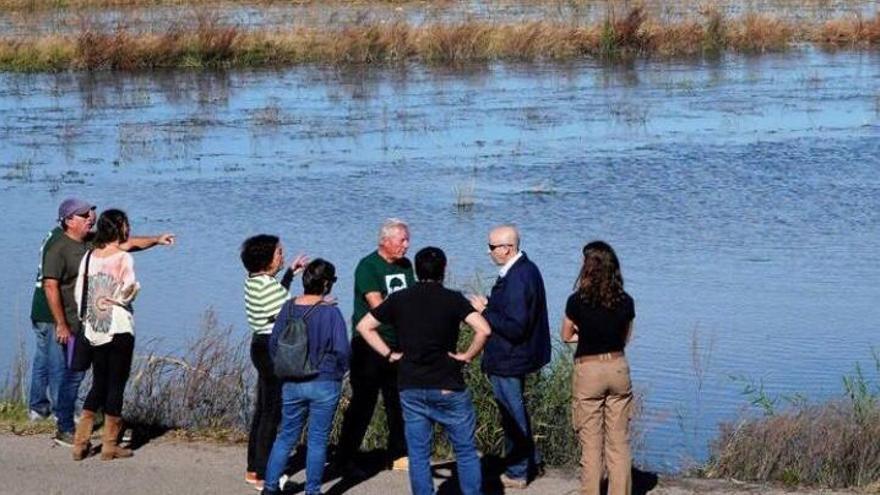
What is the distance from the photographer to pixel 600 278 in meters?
9.07

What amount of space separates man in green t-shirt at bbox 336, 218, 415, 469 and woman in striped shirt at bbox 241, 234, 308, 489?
413mm

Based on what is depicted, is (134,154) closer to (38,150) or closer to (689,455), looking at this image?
(38,150)

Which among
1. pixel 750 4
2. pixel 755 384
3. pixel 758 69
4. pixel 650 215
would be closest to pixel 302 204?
pixel 650 215

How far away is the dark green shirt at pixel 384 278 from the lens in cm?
1011

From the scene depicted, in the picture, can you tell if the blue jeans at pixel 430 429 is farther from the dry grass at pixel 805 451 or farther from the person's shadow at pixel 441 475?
the dry grass at pixel 805 451

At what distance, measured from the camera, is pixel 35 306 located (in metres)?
11.6

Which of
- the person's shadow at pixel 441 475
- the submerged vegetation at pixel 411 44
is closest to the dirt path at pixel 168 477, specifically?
the person's shadow at pixel 441 475

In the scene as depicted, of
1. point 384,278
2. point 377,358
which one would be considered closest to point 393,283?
point 384,278

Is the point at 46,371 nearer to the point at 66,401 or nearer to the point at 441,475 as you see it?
the point at 66,401

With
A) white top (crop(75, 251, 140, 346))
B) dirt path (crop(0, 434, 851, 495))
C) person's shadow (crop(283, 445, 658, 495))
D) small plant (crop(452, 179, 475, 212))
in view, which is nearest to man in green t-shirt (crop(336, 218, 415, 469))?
→ person's shadow (crop(283, 445, 658, 495))

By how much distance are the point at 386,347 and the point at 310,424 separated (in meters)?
0.64

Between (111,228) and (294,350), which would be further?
(111,228)

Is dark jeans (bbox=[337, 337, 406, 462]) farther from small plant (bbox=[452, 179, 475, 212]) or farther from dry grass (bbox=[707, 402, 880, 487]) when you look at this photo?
small plant (bbox=[452, 179, 475, 212])

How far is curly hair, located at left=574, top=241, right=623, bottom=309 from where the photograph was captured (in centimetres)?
908
